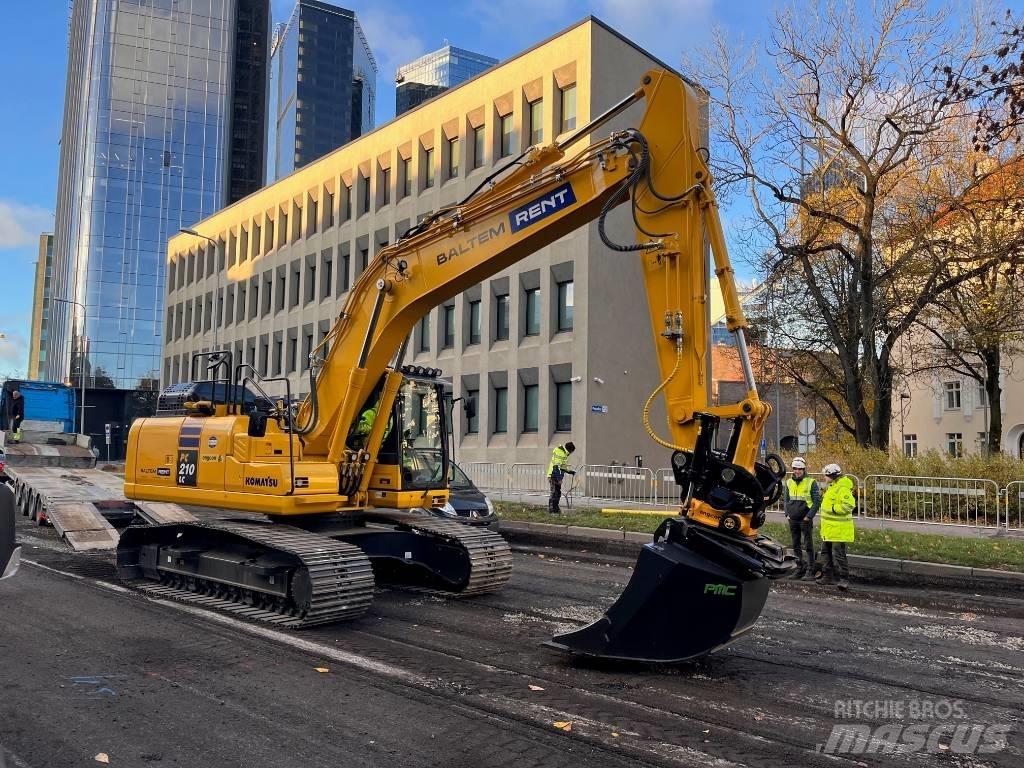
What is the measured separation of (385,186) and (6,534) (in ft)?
119

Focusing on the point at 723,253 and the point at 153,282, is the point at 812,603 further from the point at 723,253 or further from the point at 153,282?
the point at 153,282

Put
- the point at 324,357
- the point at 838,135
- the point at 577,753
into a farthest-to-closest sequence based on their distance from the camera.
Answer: the point at 838,135 → the point at 324,357 → the point at 577,753

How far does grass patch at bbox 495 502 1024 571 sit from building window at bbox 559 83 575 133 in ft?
53.0

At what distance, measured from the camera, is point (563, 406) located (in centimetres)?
2861

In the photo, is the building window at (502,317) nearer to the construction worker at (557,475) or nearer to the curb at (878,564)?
the construction worker at (557,475)

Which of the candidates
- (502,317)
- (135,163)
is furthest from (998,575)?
(135,163)

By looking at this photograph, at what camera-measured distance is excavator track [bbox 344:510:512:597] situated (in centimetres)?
941

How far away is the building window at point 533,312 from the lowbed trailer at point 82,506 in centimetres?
1640

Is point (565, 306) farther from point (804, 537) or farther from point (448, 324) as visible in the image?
point (804, 537)

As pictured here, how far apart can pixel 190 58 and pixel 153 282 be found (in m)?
30.7

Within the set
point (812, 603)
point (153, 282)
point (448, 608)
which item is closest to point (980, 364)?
point (812, 603)

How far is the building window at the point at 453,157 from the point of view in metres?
33.4

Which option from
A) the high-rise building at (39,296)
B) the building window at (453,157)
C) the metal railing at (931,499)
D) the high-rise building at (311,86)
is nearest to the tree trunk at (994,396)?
the metal railing at (931,499)

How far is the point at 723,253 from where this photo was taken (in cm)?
686
